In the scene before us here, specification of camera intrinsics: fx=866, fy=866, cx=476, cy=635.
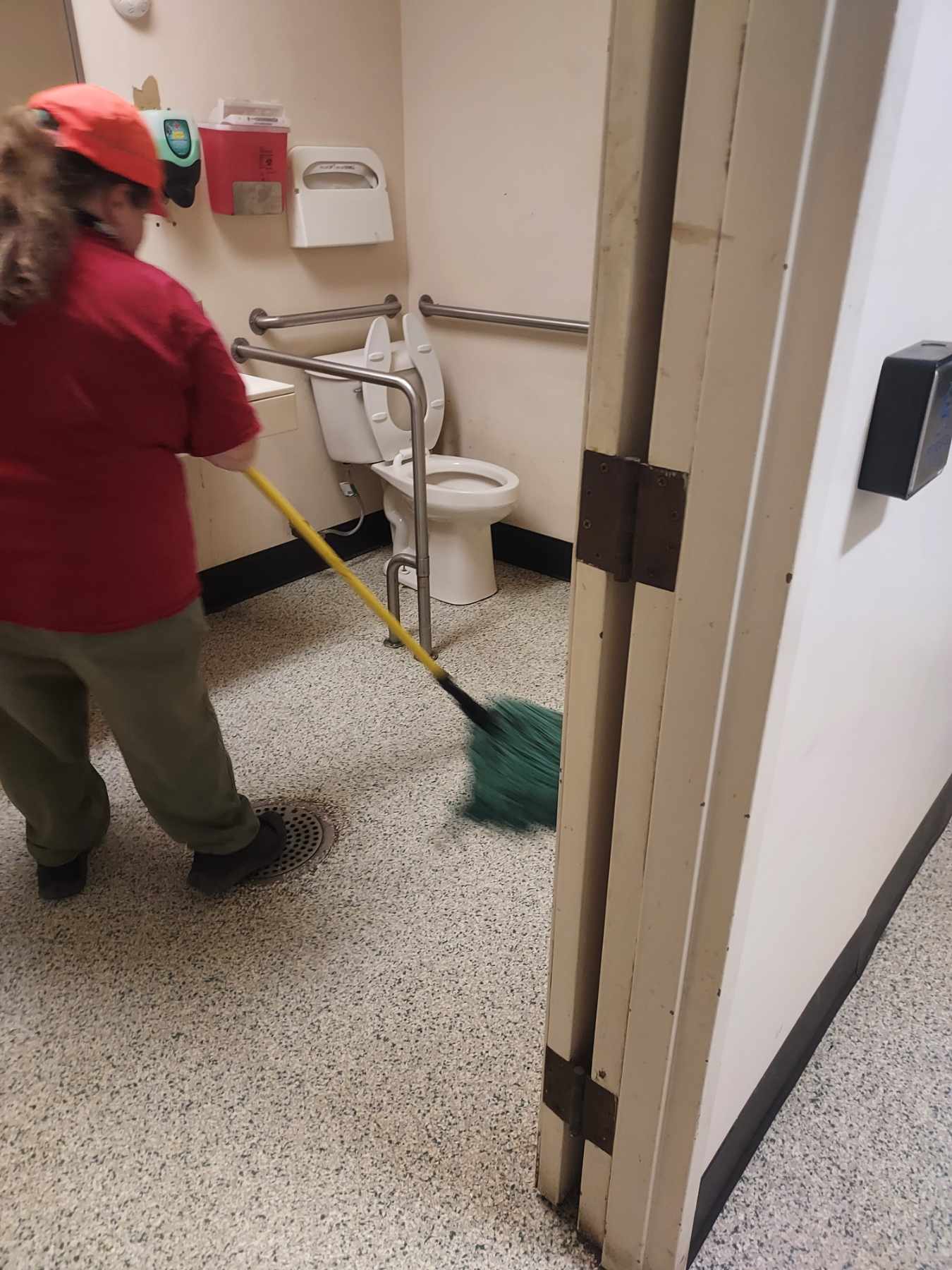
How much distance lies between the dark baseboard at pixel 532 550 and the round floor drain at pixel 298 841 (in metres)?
1.40

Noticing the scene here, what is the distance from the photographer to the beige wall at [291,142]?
2.17 metres

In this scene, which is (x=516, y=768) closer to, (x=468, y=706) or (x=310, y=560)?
(x=468, y=706)

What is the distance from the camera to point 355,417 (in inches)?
107

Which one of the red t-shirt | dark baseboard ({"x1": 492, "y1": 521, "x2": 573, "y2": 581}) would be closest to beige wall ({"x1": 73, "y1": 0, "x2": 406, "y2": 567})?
dark baseboard ({"x1": 492, "y1": 521, "x2": 573, "y2": 581})

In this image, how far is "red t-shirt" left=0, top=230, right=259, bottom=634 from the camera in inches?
44.7

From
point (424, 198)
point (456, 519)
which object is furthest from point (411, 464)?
point (424, 198)

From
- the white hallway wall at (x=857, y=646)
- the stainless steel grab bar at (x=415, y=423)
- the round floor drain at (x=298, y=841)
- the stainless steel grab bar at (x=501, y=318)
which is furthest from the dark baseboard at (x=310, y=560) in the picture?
the white hallway wall at (x=857, y=646)

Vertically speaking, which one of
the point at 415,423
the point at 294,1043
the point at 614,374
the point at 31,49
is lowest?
the point at 294,1043

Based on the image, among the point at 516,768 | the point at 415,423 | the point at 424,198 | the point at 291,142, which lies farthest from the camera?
the point at 424,198

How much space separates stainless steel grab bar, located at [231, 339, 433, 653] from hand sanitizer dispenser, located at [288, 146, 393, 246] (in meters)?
0.39

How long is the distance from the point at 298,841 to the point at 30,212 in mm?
1216

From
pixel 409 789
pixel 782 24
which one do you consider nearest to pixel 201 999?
pixel 409 789

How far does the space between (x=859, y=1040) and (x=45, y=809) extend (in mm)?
1455

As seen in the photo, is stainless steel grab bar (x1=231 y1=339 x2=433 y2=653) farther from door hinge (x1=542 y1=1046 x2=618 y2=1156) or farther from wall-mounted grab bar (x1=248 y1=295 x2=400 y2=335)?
door hinge (x1=542 y1=1046 x2=618 y2=1156)
